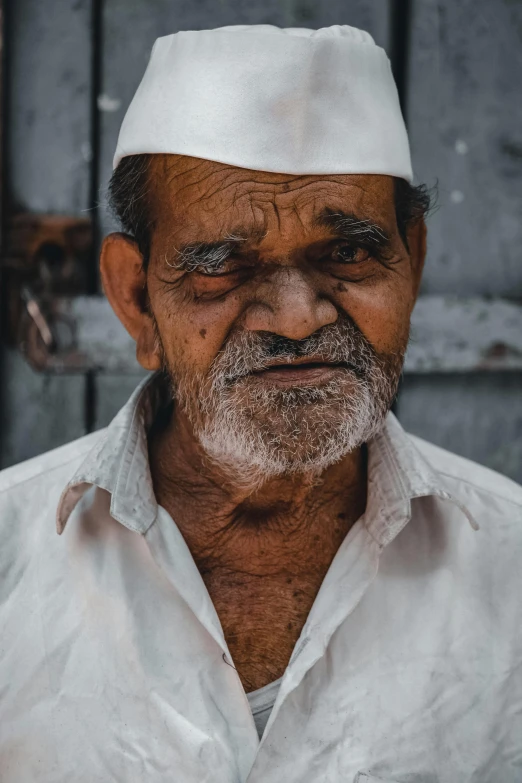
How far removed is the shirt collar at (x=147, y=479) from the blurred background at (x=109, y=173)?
53cm

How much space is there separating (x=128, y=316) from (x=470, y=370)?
3.21 ft

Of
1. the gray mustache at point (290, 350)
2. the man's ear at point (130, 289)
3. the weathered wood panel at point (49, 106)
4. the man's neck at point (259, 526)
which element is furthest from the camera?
the weathered wood panel at point (49, 106)

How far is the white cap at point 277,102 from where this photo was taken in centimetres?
160

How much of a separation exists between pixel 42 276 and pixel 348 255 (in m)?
0.96

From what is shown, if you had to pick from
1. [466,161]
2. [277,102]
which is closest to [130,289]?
[277,102]

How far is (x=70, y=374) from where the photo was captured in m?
2.35

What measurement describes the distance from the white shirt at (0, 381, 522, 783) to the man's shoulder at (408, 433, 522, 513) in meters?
0.10

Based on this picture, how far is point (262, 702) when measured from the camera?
5.23ft

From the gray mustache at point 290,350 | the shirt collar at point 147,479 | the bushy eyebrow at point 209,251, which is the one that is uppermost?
the bushy eyebrow at point 209,251

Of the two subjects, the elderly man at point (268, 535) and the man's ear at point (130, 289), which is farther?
the man's ear at point (130, 289)

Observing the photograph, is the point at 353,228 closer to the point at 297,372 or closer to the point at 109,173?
the point at 297,372

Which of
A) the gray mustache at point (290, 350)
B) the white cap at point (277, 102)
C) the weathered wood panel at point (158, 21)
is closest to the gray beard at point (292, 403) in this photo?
the gray mustache at point (290, 350)

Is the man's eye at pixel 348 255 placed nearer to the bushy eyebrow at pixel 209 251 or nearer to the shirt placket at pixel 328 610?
the bushy eyebrow at pixel 209 251

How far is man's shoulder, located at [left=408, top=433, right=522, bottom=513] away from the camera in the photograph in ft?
6.00
